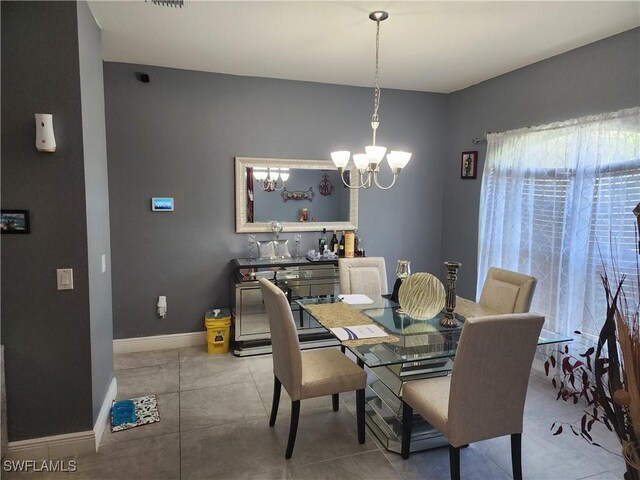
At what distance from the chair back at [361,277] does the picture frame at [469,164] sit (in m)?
1.63

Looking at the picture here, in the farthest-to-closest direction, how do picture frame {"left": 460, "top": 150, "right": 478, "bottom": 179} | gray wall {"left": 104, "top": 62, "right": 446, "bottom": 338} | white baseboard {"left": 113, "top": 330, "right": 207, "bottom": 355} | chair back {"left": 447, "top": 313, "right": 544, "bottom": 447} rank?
1. picture frame {"left": 460, "top": 150, "right": 478, "bottom": 179}
2. white baseboard {"left": 113, "top": 330, "right": 207, "bottom": 355}
3. gray wall {"left": 104, "top": 62, "right": 446, "bottom": 338}
4. chair back {"left": 447, "top": 313, "right": 544, "bottom": 447}

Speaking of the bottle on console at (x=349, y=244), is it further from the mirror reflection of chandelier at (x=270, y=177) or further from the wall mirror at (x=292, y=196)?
the mirror reflection of chandelier at (x=270, y=177)

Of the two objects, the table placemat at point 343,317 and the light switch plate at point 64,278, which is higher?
the light switch plate at point 64,278

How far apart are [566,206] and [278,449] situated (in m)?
2.75

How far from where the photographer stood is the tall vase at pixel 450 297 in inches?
95.8

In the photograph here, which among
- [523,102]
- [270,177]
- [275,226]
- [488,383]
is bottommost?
[488,383]

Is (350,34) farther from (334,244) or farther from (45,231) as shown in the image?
(45,231)

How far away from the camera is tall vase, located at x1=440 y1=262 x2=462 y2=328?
243cm

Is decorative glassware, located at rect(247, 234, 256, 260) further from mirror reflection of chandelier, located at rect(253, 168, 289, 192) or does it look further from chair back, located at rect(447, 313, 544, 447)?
chair back, located at rect(447, 313, 544, 447)

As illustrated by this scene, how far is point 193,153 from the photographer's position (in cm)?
381

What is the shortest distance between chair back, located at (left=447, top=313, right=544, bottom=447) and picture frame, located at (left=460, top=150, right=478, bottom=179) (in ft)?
8.59

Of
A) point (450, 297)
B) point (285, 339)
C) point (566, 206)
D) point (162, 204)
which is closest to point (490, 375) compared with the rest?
point (450, 297)

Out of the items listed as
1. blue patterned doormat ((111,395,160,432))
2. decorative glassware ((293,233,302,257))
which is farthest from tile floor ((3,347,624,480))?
decorative glassware ((293,233,302,257))

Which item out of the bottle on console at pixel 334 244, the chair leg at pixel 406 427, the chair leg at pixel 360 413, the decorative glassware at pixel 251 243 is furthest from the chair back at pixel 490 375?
the decorative glassware at pixel 251 243
